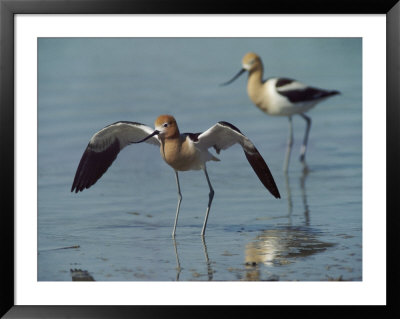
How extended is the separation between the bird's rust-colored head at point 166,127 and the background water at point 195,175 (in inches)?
20.7

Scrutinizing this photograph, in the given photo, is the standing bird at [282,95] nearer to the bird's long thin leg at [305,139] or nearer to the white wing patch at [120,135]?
the bird's long thin leg at [305,139]

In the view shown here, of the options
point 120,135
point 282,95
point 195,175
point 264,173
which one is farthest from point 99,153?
point 282,95

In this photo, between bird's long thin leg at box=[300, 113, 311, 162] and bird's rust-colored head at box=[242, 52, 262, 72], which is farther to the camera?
bird's long thin leg at box=[300, 113, 311, 162]

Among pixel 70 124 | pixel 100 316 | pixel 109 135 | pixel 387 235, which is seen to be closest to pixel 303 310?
pixel 387 235

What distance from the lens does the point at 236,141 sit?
6520 millimetres

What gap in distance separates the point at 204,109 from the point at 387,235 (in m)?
4.59

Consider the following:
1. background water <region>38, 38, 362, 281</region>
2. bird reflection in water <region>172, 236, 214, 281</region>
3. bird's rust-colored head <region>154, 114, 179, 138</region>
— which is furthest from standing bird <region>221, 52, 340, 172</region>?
bird reflection in water <region>172, 236, 214, 281</region>

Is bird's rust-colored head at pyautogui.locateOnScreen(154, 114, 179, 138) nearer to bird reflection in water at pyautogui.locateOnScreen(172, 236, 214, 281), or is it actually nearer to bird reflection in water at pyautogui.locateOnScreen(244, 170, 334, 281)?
bird reflection in water at pyautogui.locateOnScreen(172, 236, 214, 281)

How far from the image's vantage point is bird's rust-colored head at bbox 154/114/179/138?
6586 millimetres

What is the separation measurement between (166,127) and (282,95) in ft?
10.5

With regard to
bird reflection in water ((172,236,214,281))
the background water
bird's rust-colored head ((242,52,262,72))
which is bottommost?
bird reflection in water ((172,236,214,281))

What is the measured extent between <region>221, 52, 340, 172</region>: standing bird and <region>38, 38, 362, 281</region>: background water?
13 cm

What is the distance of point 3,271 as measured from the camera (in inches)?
213

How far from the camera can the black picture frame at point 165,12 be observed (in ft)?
17.4
